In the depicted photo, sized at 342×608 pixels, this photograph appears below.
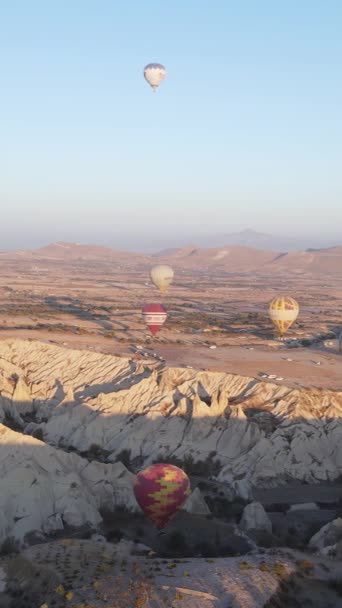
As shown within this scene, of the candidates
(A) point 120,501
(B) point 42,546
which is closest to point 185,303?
(A) point 120,501

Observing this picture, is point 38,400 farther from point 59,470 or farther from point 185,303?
point 185,303

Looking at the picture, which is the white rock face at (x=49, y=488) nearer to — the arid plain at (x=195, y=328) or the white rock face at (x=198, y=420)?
the white rock face at (x=198, y=420)

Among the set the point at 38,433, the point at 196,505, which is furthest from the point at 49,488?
the point at 38,433

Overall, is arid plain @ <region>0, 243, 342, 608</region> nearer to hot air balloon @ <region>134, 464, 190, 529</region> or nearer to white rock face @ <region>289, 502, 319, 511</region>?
white rock face @ <region>289, 502, 319, 511</region>

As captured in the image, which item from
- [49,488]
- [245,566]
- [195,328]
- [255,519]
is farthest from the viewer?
[195,328]

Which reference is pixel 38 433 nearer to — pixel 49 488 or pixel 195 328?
pixel 49 488

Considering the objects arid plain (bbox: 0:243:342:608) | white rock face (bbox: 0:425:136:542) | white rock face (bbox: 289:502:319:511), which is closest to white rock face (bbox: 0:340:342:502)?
arid plain (bbox: 0:243:342:608)

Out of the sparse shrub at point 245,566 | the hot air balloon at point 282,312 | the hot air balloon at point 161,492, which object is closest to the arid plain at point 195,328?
the hot air balloon at point 282,312
